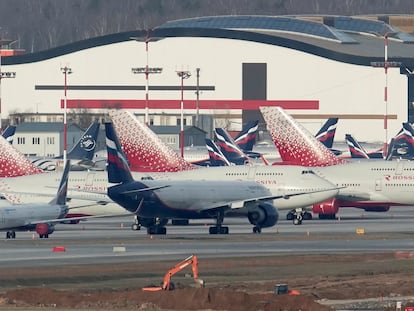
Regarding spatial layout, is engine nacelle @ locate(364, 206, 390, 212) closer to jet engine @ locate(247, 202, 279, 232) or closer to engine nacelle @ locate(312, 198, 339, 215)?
engine nacelle @ locate(312, 198, 339, 215)

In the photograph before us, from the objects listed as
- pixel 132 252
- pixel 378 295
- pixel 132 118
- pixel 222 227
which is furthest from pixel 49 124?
pixel 378 295

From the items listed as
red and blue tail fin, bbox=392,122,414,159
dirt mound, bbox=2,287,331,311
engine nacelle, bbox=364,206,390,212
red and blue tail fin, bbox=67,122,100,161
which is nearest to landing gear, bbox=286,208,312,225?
engine nacelle, bbox=364,206,390,212

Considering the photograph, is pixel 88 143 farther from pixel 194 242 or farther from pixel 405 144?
pixel 194 242

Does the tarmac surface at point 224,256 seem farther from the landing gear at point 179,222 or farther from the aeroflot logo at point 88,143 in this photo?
the aeroflot logo at point 88,143

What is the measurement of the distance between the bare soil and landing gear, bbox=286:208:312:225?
2499cm

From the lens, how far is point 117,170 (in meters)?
74.9

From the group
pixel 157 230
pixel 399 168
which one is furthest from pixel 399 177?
pixel 157 230

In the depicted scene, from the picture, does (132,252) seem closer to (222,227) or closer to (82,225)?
(222,227)

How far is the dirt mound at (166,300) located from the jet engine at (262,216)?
3199 cm

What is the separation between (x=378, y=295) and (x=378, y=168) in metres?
48.7

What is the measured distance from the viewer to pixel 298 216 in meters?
87.4

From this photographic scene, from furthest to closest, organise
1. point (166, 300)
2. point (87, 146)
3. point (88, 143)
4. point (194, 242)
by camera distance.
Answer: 1. point (88, 143)
2. point (87, 146)
3. point (194, 242)
4. point (166, 300)

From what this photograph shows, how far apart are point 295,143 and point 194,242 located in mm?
34022

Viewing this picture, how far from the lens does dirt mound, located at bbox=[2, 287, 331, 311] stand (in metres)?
42.6
